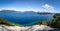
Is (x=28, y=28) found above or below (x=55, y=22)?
below

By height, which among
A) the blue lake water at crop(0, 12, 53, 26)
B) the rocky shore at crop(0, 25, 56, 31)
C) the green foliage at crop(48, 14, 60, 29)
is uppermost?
the blue lake water at crop(0, 12, 53, 26)

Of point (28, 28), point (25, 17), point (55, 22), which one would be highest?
point (25, 17)

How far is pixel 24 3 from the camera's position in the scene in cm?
414

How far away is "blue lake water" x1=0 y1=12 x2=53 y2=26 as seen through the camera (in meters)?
4.08

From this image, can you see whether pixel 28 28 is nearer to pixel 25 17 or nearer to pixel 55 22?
pixel 25 17

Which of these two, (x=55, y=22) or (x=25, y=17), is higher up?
(x=25, y=17)

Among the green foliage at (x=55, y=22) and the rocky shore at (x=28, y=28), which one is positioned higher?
the green foliage at (x=55, y=22)

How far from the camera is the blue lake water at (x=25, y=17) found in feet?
13.4

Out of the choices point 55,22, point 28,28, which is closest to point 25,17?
point 28,28

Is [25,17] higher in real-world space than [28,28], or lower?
higher

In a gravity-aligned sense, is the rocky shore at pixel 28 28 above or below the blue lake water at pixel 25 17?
below

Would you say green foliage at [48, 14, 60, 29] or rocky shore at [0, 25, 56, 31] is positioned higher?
green foliage at [48, 14, 60, 29]

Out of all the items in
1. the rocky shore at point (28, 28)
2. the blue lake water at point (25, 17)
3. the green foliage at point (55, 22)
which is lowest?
the rocky shore at point (28, 28)

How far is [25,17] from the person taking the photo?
161 inches
